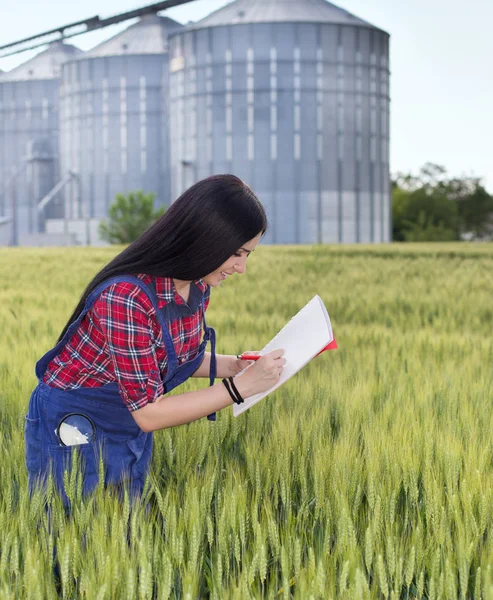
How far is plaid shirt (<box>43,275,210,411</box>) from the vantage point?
85.5 inches

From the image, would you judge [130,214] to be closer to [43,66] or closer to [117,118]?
[117,118]

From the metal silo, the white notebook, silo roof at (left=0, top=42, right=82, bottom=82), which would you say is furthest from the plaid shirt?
silo roof at (left=0, top=42, right=82, bottom=82)

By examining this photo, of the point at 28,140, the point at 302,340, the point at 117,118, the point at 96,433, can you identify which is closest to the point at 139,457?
the point at 96,433

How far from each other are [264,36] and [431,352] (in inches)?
1728

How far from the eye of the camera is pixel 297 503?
226 cm

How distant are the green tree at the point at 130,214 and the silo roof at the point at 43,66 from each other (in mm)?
12232

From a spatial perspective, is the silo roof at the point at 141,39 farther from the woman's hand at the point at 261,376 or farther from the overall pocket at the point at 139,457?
the woman's hand at the point at 261,376

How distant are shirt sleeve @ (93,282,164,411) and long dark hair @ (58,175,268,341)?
8 cm

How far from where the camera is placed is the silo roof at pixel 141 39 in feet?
170

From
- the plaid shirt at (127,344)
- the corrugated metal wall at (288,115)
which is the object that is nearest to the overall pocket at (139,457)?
the plaid shirt at (127,344)

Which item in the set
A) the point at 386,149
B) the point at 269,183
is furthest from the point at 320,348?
the point at 386,149

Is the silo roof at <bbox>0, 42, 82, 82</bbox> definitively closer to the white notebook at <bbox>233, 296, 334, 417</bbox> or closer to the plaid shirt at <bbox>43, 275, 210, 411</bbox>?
the plaid shirt at <bbox>43, 275, 210, 411</bbox>

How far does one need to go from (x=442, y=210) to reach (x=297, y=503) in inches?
2515

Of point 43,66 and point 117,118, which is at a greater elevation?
point 43,66
